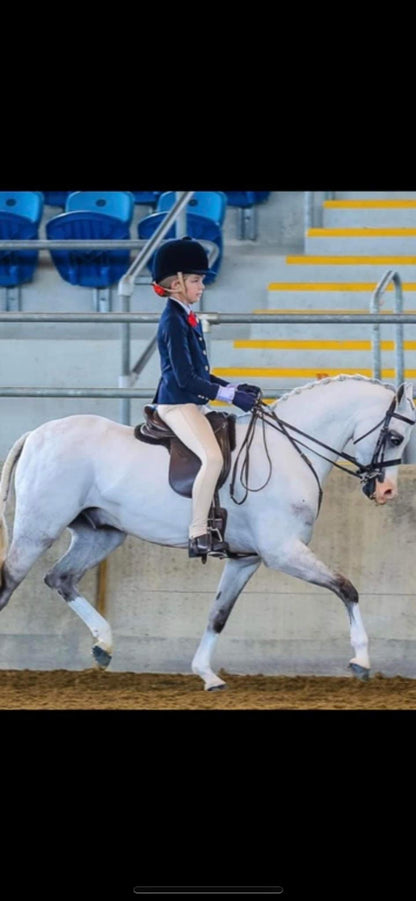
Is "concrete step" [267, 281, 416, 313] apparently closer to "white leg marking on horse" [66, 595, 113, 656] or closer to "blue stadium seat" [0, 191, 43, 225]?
"blue stadium seat" [0, 191, 43, 225]

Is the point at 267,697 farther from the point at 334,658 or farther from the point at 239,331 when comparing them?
the point at 239,331

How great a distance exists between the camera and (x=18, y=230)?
584 inches

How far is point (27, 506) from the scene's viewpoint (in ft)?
30.1

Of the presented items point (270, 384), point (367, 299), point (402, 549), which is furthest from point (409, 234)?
point (402, 549)

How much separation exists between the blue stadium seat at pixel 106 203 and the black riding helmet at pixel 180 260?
5691 mm

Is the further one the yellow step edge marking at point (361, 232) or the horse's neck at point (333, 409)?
the yellow step edge marking at point (361, 232)

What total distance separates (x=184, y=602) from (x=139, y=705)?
1049 mm

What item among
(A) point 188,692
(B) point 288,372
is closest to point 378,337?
(A) point 188,692

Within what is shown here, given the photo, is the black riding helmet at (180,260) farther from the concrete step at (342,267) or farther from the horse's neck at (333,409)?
the concrete step at (342,267)

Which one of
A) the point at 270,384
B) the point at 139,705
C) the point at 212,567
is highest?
the point at 270,384

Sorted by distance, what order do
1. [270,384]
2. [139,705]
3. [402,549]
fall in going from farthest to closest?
[270,384] < [402,549] < [139,705]

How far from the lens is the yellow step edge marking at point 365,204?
15133 mm

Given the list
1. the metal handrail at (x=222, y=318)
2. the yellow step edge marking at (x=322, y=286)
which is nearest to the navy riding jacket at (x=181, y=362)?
the metal handrail at (x=222, y=318)

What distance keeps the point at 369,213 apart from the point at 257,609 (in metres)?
6.16
